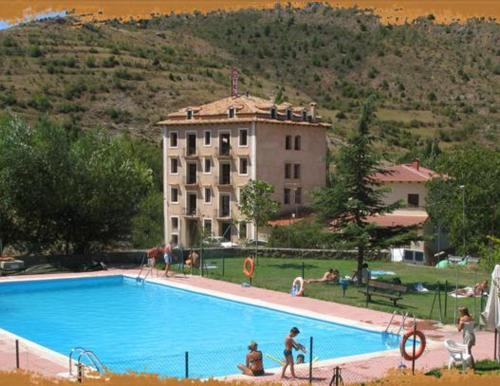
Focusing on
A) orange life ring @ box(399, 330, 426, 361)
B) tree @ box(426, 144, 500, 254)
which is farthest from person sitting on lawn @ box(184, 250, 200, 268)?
orange life ring @ box(399, 330, 426, 361)

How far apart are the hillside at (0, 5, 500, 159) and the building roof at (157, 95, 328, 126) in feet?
87.9

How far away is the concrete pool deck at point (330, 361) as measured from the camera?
1547 centimetres

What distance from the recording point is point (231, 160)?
5372 cm

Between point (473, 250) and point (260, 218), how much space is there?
1125 cm

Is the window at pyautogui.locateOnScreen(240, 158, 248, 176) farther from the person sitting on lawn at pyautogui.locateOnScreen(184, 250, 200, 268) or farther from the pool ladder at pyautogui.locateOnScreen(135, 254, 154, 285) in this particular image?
the person sitting on lawn at pyautogui.locateOnScreen(184, 250, 200, 268)

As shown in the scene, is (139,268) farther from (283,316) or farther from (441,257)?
(441,257)

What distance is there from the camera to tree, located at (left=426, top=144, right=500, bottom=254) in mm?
36500

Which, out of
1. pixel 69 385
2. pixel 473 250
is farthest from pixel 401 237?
pixel 69 385

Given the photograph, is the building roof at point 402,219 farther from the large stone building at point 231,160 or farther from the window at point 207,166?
the window at point 207,166

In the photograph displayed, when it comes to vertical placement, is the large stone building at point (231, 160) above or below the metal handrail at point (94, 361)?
above

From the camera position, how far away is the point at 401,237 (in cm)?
2769

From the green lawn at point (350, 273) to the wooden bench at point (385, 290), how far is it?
24cm

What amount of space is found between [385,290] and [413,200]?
90.6 ft

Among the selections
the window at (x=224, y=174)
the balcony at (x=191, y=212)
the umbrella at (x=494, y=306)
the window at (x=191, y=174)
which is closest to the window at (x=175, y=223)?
the balcony at (x=191, y=212)
